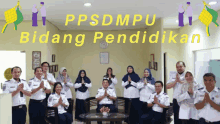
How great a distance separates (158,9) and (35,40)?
10.9 ft

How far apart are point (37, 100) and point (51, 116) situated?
1.52ft

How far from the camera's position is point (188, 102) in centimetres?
384

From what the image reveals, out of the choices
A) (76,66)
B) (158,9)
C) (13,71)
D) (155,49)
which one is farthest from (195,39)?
(13,71)

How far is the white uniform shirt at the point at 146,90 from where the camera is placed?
17.1 feet

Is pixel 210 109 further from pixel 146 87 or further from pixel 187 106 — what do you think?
pixel 146 87

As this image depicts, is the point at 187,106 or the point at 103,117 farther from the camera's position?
the point at 103,117

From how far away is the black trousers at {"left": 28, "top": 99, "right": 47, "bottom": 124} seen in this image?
4.39m

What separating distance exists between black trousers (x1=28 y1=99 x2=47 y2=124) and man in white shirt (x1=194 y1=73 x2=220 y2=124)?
9.78 ft

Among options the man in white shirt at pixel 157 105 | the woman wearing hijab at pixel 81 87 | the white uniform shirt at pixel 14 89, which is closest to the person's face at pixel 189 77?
the man in white shirt at pixel 157 105

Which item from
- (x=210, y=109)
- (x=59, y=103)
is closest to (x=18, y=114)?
(x=59, y=103)

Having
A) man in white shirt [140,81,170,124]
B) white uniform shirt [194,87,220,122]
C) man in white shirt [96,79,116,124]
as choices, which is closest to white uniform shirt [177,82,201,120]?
man in white shirt [140,81,170,124]

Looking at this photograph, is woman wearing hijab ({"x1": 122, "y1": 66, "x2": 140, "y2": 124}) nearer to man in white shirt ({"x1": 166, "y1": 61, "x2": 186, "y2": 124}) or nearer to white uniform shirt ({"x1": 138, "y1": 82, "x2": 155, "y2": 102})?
white uniform shirt ({"x1": 138, "y1": 82, "x2": 155, "y2": 102})

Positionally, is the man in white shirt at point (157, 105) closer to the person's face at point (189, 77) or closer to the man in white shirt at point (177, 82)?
the man in white shirt at point (177, 82)

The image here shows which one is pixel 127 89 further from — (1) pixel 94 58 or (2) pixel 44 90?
(1) pixel 94 58
